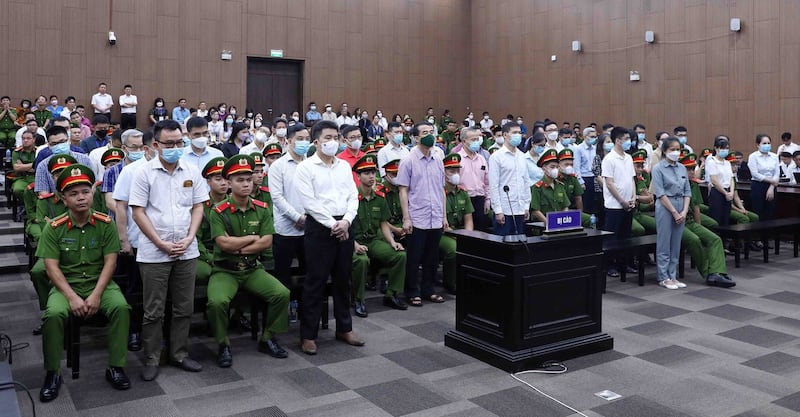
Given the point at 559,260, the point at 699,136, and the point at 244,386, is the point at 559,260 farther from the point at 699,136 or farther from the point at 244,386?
the point at 699,136

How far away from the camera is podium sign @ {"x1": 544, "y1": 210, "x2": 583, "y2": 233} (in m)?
4.65

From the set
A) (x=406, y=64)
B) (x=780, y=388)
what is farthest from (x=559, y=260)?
(x=406, y=64)

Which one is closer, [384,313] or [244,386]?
[244,386]

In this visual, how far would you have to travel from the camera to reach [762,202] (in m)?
9.98

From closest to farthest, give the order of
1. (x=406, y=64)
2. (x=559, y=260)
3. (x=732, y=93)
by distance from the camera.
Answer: (x=559, y=260) → (x=732, y=93) → (x=406, y=64)

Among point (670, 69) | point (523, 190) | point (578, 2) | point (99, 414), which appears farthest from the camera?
point (578, 2)

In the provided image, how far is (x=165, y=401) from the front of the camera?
3918 millimetres

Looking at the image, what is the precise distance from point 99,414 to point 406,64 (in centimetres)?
1773

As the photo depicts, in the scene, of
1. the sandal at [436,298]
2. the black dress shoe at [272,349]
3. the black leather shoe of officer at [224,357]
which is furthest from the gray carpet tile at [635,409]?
the sandal at [436,298]

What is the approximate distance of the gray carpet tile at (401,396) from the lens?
384cm

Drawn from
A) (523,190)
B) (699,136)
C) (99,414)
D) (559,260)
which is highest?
(699,136)

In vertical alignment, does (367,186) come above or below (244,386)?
above

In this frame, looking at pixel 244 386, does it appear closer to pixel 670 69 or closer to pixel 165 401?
pixel 165 401

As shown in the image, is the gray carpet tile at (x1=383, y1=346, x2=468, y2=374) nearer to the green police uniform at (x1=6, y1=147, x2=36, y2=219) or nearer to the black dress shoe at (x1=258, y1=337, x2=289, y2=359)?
the black dress shoe at (x1=258, y1=337, x2=289, y2=359)
